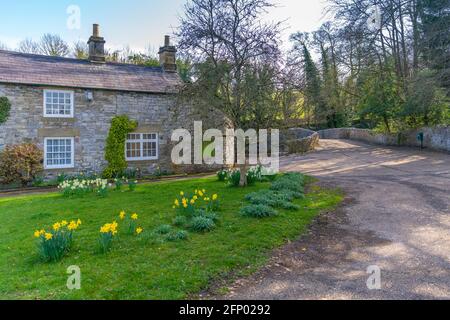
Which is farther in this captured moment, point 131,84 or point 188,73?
point 131,84

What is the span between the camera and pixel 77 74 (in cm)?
1806

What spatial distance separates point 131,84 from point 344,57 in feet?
59.2

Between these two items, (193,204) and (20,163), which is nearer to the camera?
(193,204)

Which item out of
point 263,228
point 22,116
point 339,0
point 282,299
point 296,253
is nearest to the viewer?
point 282,299

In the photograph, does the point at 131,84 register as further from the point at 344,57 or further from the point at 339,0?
the point at 344,57

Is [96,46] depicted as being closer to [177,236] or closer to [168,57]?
[168,57]

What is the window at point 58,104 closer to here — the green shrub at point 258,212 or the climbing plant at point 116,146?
the climbing plant at point 116,146

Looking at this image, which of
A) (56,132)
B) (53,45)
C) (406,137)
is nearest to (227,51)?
(56,132)

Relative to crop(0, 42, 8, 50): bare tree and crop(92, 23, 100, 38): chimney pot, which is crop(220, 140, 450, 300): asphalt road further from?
crop(0, 42, 8, 50): bare tree

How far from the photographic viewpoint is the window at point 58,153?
55.1 ft

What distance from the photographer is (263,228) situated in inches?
277

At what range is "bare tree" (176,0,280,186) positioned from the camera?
1148 cm

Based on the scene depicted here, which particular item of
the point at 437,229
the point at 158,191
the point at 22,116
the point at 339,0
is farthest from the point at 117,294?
the point at 339,0

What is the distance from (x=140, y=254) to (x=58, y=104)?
13910 mm
